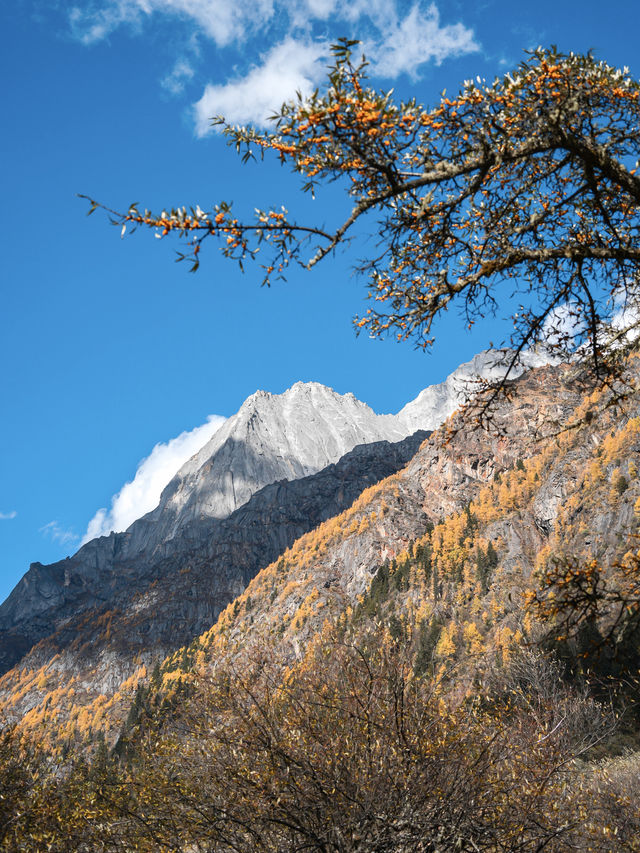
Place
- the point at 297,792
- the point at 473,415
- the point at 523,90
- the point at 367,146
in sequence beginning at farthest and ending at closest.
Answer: the point at 297,792 < the point at 473,415 < the point at 523,90 < the point at 367,146

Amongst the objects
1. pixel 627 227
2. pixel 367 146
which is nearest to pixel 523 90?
pixel 367 146

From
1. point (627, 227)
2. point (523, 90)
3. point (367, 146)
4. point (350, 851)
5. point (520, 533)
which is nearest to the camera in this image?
point (367, 146)

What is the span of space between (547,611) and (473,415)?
277 centimetres

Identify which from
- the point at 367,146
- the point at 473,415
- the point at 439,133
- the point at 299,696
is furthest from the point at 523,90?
the point at 299,696

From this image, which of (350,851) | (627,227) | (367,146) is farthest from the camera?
(350,851)

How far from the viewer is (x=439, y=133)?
18.5ft

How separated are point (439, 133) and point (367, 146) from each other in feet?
4.01

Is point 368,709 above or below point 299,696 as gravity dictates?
below

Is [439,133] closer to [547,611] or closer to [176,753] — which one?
[547,611]

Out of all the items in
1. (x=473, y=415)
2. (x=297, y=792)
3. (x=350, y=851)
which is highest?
(x=473, y=415)

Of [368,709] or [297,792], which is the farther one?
[368,709]

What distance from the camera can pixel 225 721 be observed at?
11.6 meters

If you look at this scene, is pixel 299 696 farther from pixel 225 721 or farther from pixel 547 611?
pixel 547 611

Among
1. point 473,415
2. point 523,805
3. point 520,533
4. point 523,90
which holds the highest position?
point 523,90
